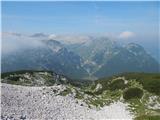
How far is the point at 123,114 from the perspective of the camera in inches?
2283

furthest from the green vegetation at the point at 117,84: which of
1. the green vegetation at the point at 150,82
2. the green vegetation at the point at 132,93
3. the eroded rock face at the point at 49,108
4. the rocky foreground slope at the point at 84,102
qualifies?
the eroded rock face at the point at 49,108

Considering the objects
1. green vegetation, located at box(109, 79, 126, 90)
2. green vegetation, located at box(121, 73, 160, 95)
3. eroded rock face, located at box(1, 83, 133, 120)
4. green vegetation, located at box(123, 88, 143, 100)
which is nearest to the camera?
eroded rock face, located at box(1, 83, 133, 120)

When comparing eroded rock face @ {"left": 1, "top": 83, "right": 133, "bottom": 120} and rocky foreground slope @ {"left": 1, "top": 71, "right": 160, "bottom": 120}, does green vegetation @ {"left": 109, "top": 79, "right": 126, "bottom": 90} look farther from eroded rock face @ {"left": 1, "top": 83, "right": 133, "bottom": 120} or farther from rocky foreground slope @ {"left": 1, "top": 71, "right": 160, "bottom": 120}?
eroded rock face @ {"left": 1, "top": 83, "right": 133, "bottom": 120}

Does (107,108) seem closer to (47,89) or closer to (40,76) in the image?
(47,89)

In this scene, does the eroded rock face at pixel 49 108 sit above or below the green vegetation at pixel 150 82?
below

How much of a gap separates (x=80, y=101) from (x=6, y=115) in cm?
2797

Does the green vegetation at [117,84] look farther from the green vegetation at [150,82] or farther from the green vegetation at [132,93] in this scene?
the green vegetation at [132,93]

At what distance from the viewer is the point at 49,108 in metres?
50.7

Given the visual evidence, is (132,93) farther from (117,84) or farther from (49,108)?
(49,108)

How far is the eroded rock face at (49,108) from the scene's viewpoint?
43.1 meters

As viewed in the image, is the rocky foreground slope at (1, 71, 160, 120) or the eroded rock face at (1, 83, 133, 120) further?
the rocky foreground slope at (1, 71, 160, 120)

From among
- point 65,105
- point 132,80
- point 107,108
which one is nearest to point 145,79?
point 132,80

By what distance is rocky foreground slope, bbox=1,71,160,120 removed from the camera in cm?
4634

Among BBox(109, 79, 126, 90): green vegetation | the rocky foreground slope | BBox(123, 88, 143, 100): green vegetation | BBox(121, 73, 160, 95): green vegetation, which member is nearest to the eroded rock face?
the rocky foreground slope
